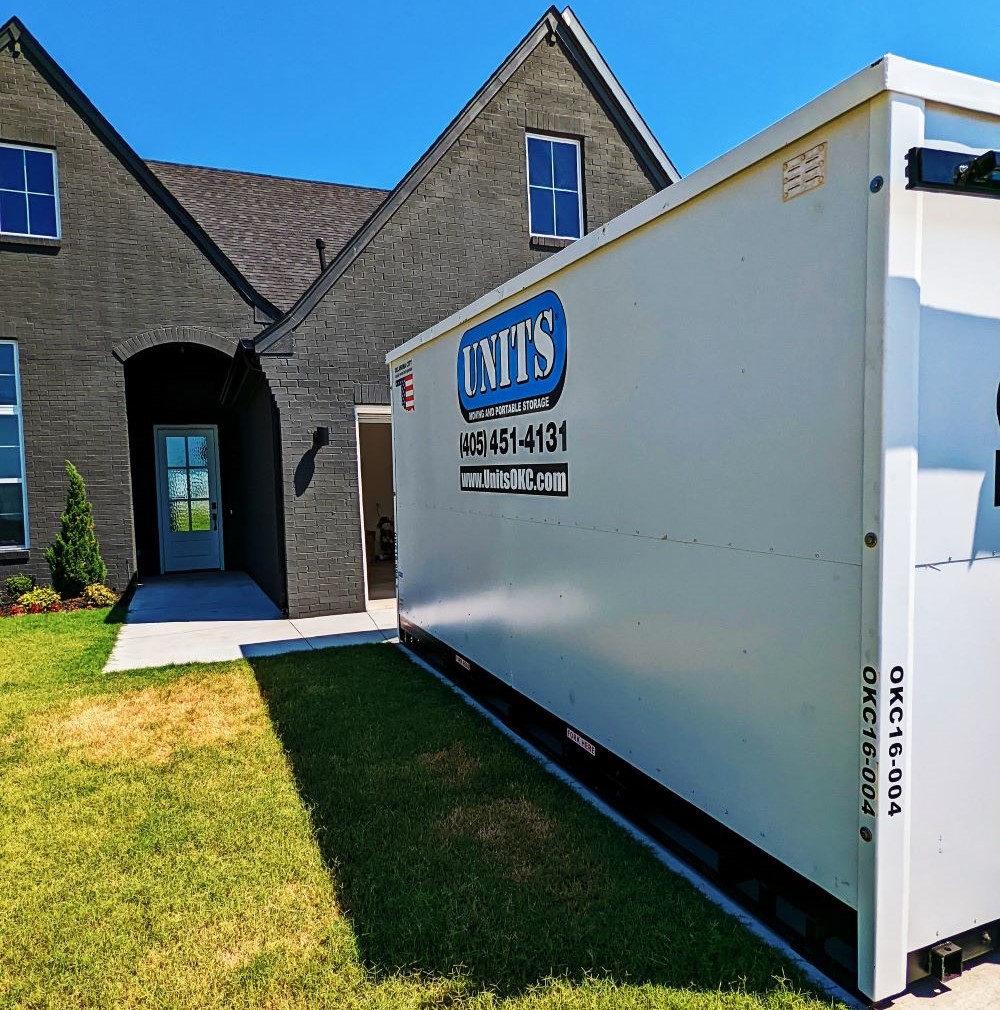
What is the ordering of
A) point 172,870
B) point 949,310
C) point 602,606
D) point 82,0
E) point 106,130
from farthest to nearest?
point 106,130
point 82,0
point 602,606
point 172,870
point 949,310

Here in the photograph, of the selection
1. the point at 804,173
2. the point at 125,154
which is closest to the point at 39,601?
the point at 125,154

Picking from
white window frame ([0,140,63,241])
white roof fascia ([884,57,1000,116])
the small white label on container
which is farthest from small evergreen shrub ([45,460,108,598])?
white roof fascia ([884,57,1000,116])

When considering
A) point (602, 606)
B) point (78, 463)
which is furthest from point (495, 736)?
point (78, 463)

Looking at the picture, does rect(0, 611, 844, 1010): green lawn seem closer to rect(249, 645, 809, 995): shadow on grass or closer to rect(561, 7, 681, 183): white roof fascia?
rect(249, 645, 809, 995): shadow on grass

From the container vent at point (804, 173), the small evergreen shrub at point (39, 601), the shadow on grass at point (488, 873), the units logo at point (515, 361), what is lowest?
the small evergreen shrub at point (39, 601)

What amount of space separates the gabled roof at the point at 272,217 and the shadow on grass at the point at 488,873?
8936 mm

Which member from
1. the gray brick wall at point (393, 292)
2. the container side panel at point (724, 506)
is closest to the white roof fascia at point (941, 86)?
the container side panel at point (724, 506)

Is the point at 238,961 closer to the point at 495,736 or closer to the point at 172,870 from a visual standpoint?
the point at 172,870

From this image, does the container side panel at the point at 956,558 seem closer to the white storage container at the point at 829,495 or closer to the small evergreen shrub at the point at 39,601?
the white storage container at the point at 829,495

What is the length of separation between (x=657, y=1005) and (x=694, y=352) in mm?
2240

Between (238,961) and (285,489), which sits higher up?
(285,489)

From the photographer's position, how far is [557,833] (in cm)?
346

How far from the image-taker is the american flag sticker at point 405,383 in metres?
6.32

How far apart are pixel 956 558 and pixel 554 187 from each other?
9.68 meters
